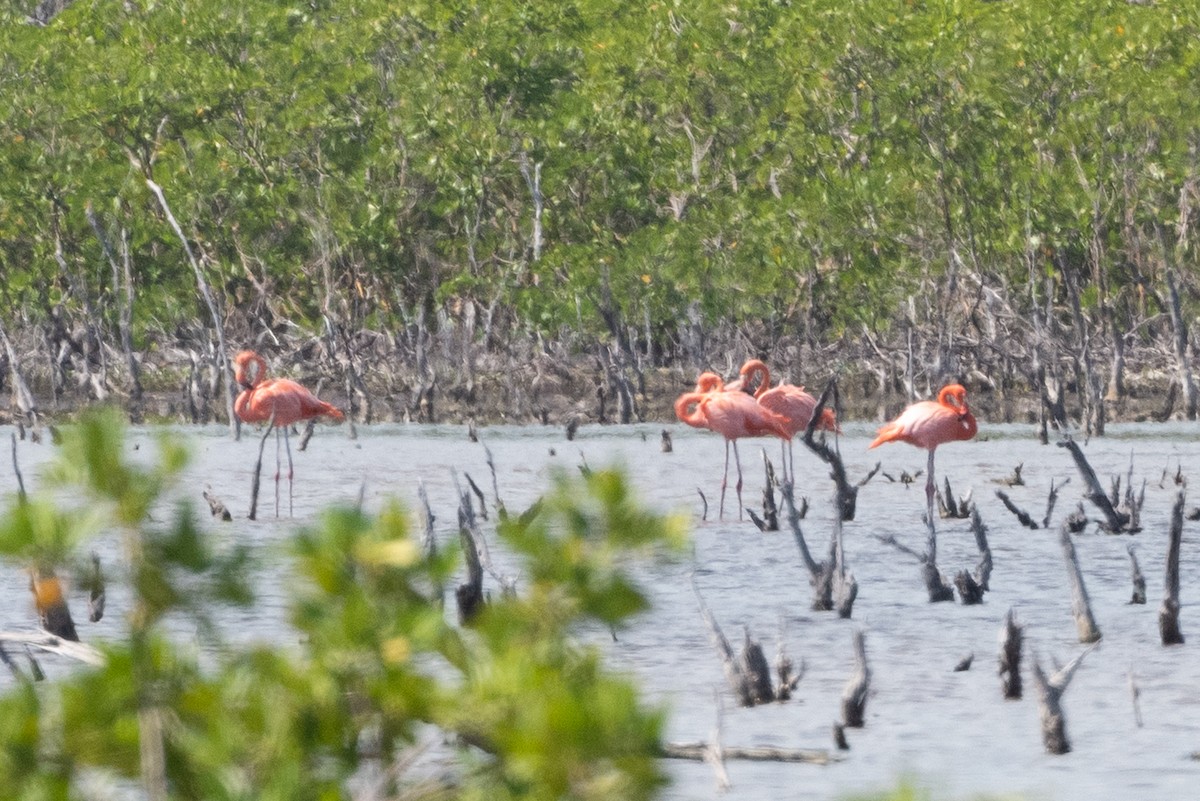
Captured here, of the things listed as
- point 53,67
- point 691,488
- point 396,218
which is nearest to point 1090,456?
point 691,488

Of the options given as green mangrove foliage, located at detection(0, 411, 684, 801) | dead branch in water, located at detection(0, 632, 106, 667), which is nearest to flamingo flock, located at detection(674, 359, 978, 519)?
dead branch in water, located at detection(0, 632, 106, 667)

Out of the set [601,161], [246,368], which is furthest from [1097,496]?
[601,161]

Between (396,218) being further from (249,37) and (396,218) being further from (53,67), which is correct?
(53,67)

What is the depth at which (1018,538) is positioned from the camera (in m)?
11.1

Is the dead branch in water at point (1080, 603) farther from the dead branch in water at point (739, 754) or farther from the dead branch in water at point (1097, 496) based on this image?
the dead branch in water at point (739, 754)

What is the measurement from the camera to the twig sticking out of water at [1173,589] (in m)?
7.17

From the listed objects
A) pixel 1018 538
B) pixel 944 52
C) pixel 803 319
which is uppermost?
pixel 944 52

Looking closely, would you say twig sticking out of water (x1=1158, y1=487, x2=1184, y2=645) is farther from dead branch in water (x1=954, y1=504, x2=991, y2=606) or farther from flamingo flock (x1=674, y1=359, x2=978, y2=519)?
flamingo flock (x1=674, y1=359, x2=978, y2=519)

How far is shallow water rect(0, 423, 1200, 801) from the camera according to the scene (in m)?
5.47

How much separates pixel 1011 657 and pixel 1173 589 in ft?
3.84

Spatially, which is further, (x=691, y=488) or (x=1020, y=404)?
(x=1020, y=404)

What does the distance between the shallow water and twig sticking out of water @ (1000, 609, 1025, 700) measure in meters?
0.05

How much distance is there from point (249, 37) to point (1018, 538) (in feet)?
53.3

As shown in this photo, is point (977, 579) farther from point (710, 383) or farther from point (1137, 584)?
point (710, 383)
